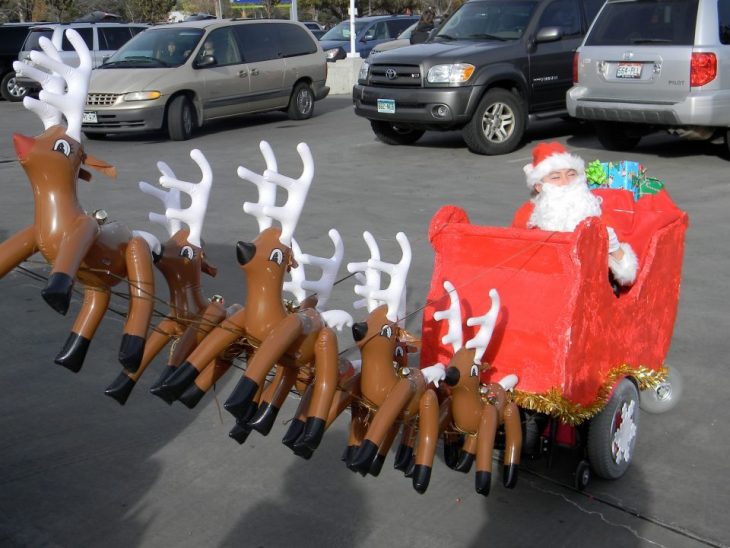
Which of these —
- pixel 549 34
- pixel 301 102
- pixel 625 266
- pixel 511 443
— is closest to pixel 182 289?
pixel 511 443

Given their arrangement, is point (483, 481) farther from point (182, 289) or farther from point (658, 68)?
point (658, 68)

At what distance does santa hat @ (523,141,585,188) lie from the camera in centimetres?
440

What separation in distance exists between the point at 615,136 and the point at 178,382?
1120 cm

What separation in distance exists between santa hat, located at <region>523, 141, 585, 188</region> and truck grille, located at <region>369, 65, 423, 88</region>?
28.0 ft

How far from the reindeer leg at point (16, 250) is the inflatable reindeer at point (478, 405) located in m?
1.55

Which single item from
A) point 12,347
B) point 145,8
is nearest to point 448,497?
point 12,347

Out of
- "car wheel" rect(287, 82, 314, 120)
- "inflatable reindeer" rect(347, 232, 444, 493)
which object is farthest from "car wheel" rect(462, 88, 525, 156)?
"inflatable reindeer" rect(347, 232, 444, 493)

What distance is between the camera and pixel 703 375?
559 cm

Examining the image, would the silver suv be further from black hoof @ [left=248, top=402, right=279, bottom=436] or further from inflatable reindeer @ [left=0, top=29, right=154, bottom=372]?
inflatable reindeer @ [left=0, top=29, right=154, bottom=372]

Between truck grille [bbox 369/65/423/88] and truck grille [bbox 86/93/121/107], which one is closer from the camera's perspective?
truck grille [bbox 369/65/423/88]

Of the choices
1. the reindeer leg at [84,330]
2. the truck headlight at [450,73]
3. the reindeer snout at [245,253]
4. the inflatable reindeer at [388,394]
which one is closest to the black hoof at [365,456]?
the inflatable reindeer at [388,394]

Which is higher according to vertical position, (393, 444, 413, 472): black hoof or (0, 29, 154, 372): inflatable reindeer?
(0, 29, 154, 372): inflatable reindeer

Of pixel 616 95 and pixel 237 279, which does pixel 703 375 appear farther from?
pixel 616 95

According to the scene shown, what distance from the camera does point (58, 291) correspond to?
245cm
